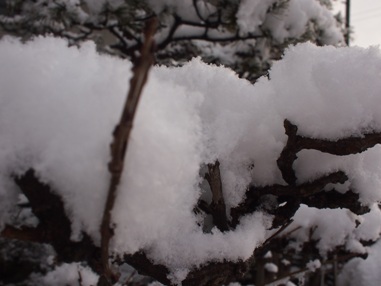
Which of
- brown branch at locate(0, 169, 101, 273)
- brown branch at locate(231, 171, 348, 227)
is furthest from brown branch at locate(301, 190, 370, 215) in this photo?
brown branch at locate(0, 169, 101, 273)

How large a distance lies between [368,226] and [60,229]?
7.33 ft

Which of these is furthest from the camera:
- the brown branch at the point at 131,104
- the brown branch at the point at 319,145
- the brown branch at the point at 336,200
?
the brown branch at the point at 336,200

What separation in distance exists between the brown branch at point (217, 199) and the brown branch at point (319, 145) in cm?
12

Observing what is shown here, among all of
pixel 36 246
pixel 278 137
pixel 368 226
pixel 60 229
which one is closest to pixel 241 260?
pixel 278 137

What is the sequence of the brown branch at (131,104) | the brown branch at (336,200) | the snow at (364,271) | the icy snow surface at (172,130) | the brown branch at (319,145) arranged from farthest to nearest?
the snow at (364,271) → the brown branch at (336,200) → the brown branch at (319,145) → the icy snow surface at (172,130) → the brown branch at (131,104)

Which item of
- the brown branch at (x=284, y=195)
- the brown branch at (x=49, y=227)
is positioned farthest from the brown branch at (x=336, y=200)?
the brown branch at (x=49, y=227)

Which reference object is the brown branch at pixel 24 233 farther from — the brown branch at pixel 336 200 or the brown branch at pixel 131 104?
the brown branch at pixel 336 200

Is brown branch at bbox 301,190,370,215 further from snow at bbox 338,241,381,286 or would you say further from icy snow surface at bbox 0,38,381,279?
snow at bbox 338,241,381,286

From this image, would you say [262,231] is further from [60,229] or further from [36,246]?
[36,246]

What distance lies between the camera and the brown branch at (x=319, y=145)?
0.66 m

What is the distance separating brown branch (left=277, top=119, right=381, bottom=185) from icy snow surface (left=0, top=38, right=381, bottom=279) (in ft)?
0.06

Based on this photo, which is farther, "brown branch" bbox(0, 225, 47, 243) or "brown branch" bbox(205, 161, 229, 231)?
"brown branch" bbox(205, 161, 229, 231)

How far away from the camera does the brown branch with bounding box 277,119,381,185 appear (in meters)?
0.66

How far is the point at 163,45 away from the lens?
3053 mm
